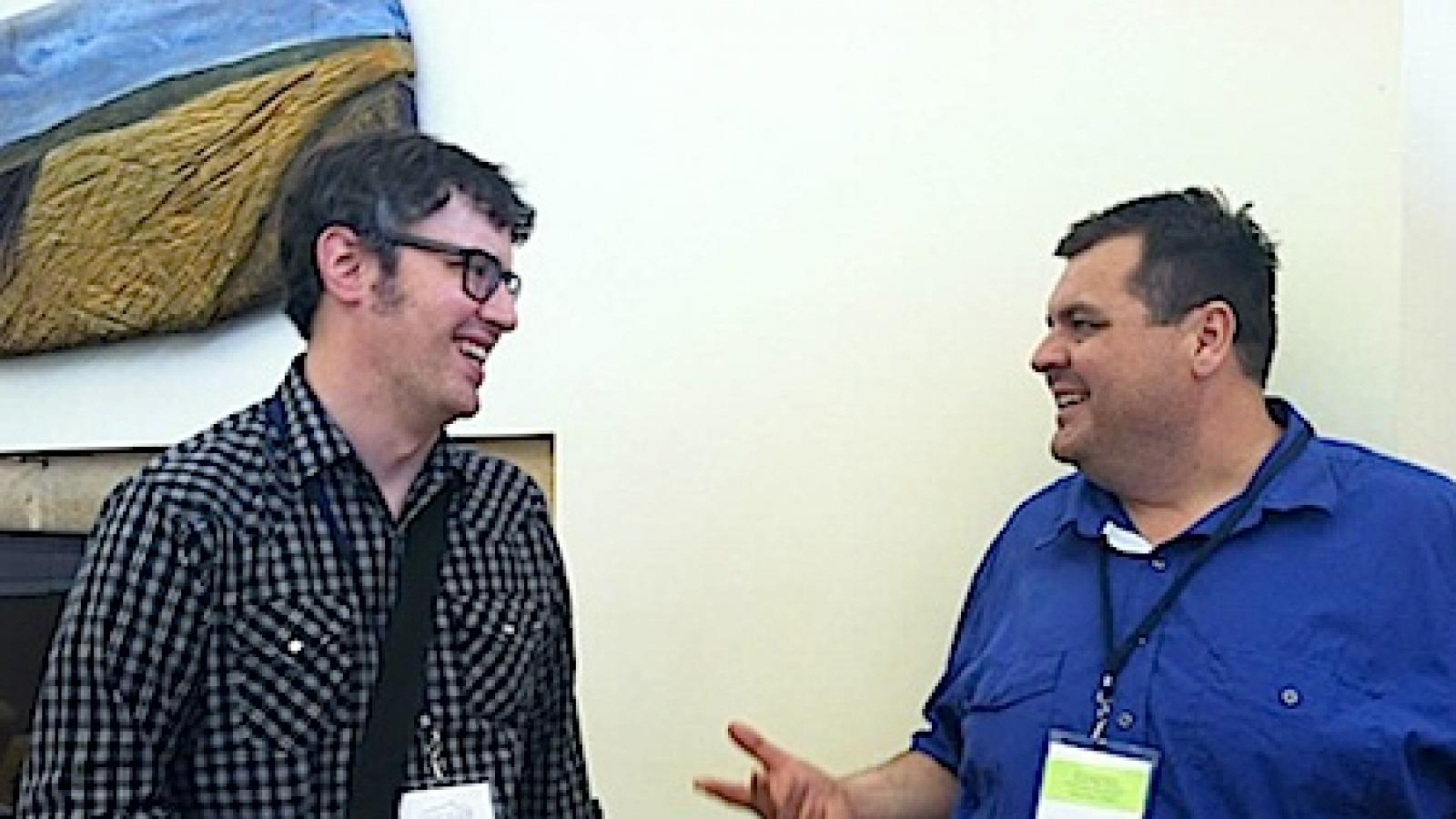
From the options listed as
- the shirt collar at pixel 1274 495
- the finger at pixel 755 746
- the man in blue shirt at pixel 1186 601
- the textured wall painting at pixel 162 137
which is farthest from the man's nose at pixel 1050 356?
the textured wall painting at pixel 162 137

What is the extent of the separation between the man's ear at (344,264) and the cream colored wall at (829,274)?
0.73 m

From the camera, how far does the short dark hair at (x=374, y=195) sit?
5.25ft

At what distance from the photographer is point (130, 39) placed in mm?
2895

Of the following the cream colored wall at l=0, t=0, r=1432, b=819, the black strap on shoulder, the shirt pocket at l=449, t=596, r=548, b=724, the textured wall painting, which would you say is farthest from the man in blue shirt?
the textured wall painting

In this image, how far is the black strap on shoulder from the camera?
1483 mm

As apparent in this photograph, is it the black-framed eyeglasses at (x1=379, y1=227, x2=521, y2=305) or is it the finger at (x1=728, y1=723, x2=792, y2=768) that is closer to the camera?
the black-framed eyeglasses at (x1=379, y1=227, x2=521, y2=305)

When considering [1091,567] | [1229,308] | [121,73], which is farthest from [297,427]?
[121,73]

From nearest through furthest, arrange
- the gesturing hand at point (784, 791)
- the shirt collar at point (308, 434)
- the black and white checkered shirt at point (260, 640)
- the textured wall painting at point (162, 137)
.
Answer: the black and white checkered shirt at point (260, 640) → the shirt collar at point (308, 434) → the gesturing hand at point (784, 791) → the textured wall painting at point (162, 137)

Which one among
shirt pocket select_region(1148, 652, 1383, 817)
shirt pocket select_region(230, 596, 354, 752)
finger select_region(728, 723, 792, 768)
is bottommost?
finger select_region(728, 723, 792, 768)

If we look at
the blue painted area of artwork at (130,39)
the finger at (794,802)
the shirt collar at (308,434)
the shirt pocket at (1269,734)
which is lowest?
the finger at (794,802)

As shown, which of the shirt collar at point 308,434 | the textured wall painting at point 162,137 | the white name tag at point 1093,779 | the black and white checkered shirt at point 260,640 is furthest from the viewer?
the textured wall painting at point 162,137

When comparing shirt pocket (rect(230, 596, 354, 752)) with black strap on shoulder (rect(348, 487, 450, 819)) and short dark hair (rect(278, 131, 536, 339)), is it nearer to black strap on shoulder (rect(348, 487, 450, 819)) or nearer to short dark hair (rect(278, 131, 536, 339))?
black strap on shoulder (rect(348, 487, 450, 819))

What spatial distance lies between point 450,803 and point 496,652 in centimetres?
14

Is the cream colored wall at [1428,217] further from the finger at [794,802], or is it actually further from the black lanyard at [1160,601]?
the finger at [794,802]
